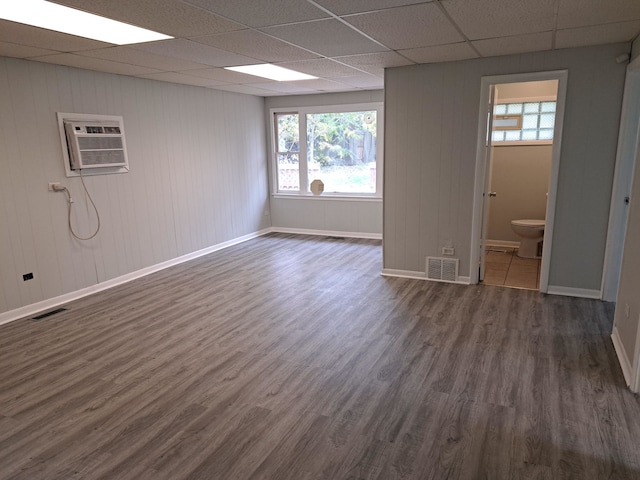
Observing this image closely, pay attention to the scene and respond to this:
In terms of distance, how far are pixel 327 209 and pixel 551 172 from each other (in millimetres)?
3941

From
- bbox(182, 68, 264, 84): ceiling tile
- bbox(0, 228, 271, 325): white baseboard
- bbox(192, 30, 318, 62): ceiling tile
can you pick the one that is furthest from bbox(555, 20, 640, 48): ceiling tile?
bbox(0, 228, 271, 325): white baseboard

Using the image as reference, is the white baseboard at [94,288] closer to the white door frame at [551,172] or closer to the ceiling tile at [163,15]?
the ceiling tile at [163,15]

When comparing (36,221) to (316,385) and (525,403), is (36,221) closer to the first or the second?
(316,385)

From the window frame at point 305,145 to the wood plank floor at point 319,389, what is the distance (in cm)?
289

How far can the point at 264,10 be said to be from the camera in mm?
2600

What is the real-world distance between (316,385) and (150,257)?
3505 millimetres

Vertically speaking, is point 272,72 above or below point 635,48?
above

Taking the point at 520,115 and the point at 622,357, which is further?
the point at 520,115

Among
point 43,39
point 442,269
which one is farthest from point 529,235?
point 43,39

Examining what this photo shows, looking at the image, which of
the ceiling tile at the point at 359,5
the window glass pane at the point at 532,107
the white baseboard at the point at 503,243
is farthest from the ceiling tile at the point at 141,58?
the white baseboard at the point at 503,243

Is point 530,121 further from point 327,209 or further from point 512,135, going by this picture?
point 327,209

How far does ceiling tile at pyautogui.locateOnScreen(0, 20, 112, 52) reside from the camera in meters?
2.94

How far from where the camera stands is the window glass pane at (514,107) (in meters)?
6.12

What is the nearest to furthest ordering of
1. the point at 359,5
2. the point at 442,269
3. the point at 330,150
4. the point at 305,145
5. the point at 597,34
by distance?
the point at 359,5
the point at 597,34
the point at 442,269
the point at 330,150
the point at 305,145
